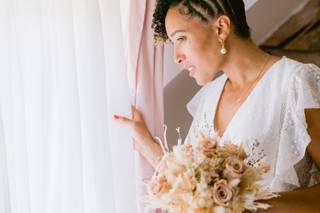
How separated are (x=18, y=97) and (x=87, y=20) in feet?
0.77

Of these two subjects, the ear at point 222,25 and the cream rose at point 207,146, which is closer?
the cream rose at point 207,146

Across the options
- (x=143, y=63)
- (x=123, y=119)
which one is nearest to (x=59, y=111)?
(x=123, y=119)

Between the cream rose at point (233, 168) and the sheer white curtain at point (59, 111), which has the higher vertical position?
the sheer white curtain at point (59, 111)

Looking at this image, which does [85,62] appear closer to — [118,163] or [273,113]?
[118,163]

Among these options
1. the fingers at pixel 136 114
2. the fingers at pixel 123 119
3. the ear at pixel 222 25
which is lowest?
the fingers at pixel 123 119

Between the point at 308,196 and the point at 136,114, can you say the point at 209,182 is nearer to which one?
the point at 308,196

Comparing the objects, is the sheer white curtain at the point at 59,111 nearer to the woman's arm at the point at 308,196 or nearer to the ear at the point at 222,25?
the ear at the point at 222,25

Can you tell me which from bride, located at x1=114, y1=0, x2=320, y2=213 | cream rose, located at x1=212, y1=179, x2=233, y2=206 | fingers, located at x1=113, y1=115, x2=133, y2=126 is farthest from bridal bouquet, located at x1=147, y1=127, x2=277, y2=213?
fingers, located at x1=113, y1=115, x2=133, y2=126

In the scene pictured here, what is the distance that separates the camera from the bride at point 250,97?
3.86ft

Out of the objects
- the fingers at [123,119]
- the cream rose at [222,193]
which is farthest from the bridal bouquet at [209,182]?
the fingers at [123,119]

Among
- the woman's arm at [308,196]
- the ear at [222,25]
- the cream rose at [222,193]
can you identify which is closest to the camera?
the cream rose at [222,193]

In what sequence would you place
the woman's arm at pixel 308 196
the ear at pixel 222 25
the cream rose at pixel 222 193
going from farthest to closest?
1. the ear at pixel 222 25
2. the woman's arm at pixel 308 196
3. the cream rose at pixel 222 193

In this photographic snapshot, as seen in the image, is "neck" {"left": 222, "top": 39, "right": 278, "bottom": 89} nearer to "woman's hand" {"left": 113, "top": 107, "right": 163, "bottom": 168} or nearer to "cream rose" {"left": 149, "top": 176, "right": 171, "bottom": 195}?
"woman's hand" {"left": 113, "top": 107, "right": 163, "bottom": 168}

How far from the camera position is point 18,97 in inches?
44.7
